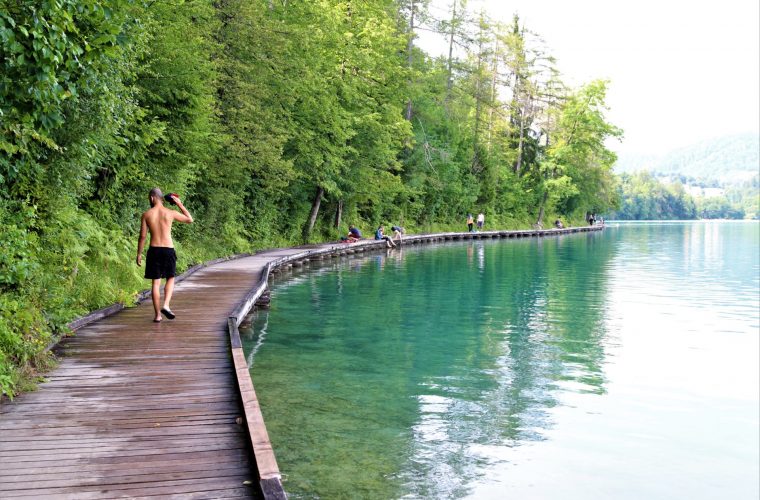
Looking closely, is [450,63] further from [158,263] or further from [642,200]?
[642,200]

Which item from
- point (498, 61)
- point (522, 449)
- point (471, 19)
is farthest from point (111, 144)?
point (498, 61)

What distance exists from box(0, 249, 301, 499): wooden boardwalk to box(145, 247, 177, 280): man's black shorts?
3.03 feet

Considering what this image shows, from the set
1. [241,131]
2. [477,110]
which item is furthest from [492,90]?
[241,131]

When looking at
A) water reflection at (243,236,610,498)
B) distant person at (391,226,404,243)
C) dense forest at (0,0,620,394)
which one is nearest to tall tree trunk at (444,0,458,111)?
dense forest at (0,0,620,394)

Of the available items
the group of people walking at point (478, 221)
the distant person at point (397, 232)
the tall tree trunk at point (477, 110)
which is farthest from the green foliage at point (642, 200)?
the distant person at point (397, 232)

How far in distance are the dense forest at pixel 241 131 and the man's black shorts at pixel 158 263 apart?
136cm

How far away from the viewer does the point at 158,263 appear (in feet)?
37.9

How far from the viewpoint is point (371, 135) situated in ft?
130

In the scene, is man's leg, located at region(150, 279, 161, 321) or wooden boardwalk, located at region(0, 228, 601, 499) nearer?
wooden boardwalk, located at region(0, 228, 601, 499)

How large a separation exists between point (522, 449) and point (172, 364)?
14.7 feet

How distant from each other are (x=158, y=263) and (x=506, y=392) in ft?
19.2

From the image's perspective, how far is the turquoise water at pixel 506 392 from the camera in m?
8.39

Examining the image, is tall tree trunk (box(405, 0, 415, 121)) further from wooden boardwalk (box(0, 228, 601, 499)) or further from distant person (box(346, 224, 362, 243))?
wooden boardwalk (box(0, 228, 601, 499))

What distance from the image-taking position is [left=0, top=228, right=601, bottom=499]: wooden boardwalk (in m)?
5.58
